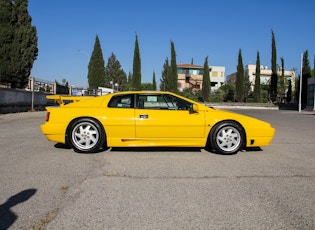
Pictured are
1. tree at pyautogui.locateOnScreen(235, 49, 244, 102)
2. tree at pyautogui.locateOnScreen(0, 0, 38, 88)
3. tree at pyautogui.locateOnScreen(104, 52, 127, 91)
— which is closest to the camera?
tree at pyautogui.locateOnScreen(0, 0, 38, 88)

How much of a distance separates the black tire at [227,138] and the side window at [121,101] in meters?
1.71

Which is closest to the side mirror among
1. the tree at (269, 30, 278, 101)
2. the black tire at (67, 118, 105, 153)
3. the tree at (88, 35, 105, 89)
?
the black tire at (67, 118, 105, 153)

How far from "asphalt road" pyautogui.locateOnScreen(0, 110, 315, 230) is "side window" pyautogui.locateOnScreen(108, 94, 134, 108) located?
0.92m

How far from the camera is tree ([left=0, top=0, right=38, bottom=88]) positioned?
2839 cm

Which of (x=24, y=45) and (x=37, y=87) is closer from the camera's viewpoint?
(x=37, y=87)

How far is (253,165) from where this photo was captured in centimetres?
535

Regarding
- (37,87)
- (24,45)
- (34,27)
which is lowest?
(37,87)

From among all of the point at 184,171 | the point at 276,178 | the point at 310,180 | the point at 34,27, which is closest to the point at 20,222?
the point at 184,171

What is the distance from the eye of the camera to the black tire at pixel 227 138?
6.17 m

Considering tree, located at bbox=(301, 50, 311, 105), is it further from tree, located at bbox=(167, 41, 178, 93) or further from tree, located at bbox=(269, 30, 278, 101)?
tree, located at bbox=(167, 41, 178, 93)

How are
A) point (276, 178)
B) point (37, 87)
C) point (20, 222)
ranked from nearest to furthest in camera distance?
1. point (20, 222)
2. point (276, 178)
3. point (37, 87)

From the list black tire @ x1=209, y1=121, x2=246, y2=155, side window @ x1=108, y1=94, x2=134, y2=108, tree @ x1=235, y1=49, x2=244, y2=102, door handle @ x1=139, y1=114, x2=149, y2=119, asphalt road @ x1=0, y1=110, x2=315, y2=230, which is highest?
tree @ x1=235, y1=49, x2=244, y2=102

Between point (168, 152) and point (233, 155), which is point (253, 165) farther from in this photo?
point (168, 152)

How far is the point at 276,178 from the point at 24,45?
29.4 m
